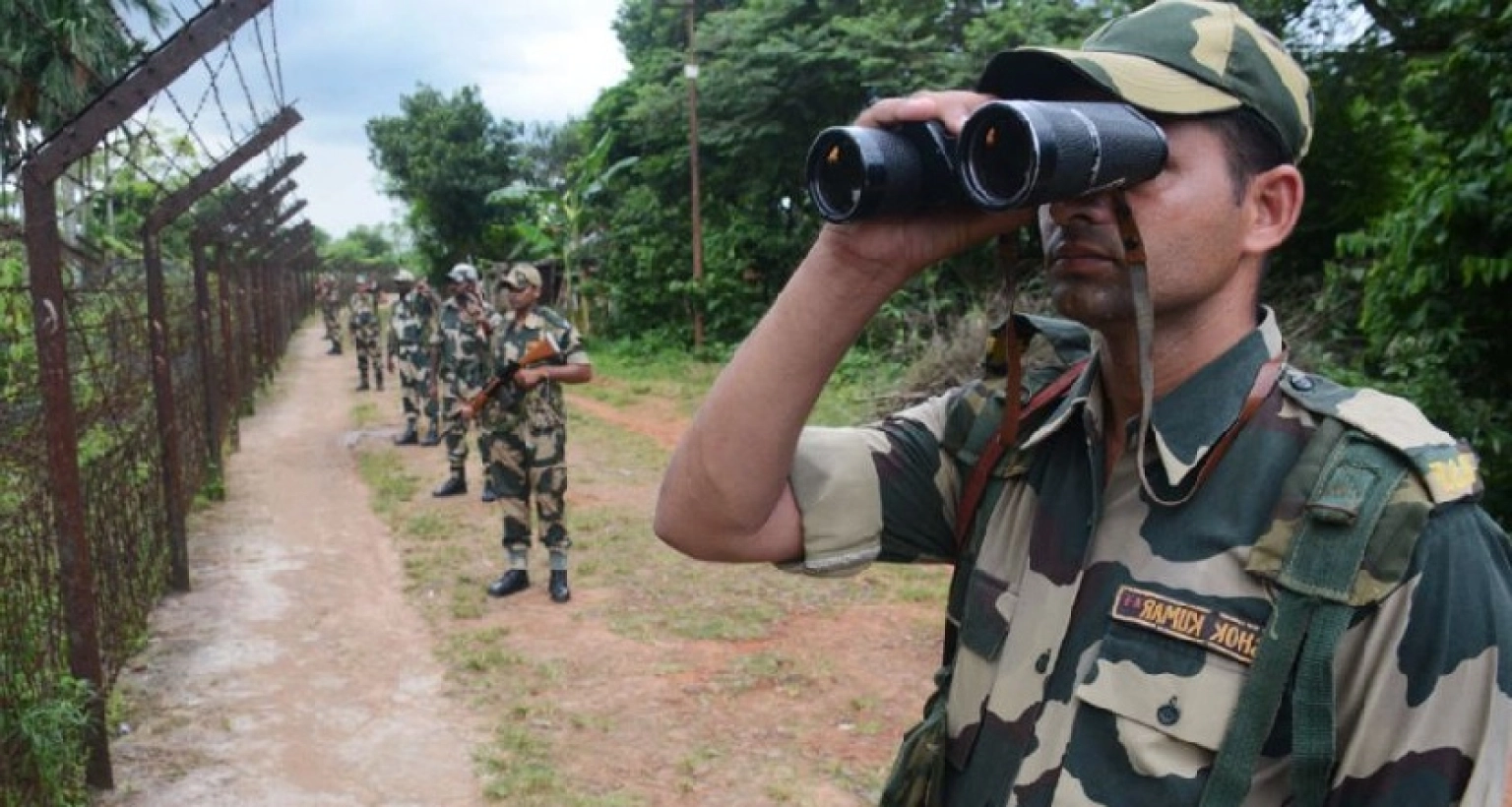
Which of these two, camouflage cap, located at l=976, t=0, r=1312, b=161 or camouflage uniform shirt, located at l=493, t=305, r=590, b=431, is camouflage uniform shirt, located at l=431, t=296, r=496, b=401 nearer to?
camouflage uniform shirt, located at l=493, t=305, r=590, b=431

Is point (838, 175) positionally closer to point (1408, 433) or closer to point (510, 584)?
point (1408, 433)

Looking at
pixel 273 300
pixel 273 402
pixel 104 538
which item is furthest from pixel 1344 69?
pixel 273 300

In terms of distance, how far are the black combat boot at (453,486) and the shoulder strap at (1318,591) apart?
25.6ft

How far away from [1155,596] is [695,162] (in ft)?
49.4

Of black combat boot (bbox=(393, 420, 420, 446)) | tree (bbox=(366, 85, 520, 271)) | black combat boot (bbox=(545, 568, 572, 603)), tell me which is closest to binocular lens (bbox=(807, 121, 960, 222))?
black combat boot (bbox=(545, 568, 572, 603))

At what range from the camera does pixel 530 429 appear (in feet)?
18.8

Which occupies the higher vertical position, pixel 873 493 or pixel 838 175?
pixel 838 175

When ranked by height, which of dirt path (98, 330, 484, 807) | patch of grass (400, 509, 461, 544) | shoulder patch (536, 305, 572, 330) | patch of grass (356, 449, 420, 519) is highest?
shoulder patch (536, 305, 572, 330)

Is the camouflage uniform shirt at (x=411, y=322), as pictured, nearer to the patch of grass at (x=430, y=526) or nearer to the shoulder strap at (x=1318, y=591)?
the patch of grass at (x=430, y=526)

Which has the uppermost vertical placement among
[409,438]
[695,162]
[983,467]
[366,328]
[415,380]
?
[695,162]

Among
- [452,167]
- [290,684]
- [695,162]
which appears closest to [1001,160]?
[290,684]

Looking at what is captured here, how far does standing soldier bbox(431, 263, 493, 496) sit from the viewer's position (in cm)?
825

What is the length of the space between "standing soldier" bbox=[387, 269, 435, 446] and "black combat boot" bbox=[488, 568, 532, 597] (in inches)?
200

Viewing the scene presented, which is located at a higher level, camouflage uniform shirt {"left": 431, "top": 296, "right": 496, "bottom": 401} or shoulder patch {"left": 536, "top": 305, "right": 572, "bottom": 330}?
shoulder patch {"left": 536, "top": 305, "right": 572, "bottom": 330}
